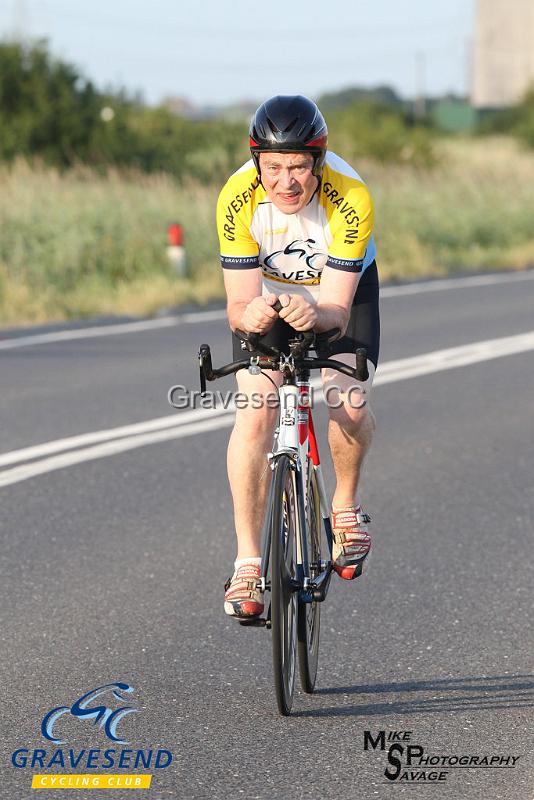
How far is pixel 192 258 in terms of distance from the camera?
A: 19625mm

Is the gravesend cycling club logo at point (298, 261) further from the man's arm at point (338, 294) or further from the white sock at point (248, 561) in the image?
the white sock at point (248, 561)

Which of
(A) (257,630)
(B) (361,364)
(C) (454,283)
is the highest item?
(B) (361,364)

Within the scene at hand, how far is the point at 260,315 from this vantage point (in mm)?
4465

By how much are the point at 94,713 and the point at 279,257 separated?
1.70 m

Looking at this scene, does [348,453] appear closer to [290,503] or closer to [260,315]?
[290,503]

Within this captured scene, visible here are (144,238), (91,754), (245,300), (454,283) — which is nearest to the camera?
(91,754)

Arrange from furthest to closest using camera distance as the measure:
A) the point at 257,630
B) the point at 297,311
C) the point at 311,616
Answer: the point at 257,630 < the point at 311,616 < the point at 297,311

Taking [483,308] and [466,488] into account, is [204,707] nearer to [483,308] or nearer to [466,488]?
[466,488]

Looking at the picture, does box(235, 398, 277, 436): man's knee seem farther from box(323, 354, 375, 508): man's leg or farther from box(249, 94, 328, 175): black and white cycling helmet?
box(249, 94, 328, 175): black and white cycling helmet

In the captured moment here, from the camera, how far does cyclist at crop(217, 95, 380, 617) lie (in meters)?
4.54

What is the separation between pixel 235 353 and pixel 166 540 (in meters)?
2.31

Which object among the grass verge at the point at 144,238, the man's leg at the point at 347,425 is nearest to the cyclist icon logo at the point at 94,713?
the man's leg at the point at 347,425

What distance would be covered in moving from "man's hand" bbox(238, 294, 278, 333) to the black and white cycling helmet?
503mm

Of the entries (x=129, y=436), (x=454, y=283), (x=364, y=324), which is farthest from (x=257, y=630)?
(x=454, y=283)
